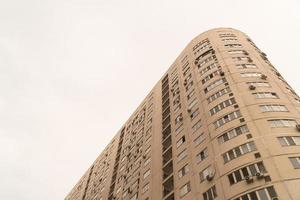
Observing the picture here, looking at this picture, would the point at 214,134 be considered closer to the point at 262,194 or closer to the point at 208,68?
the point at 262,194

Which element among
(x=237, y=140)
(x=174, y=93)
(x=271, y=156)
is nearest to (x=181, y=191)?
(x=237, y=140)

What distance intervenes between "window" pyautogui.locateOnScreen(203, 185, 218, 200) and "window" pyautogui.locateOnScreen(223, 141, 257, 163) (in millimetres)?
2798

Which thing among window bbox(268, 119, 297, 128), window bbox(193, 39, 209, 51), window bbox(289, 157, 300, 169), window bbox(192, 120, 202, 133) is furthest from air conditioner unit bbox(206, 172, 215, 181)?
window bbox(193, 39, 209, 51)

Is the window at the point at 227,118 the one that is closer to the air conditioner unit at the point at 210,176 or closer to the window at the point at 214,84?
the air conditioner unit at the point at 210,176

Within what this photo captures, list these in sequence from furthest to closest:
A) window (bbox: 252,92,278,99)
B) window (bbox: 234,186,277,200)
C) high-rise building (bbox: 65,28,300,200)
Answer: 1. window (bbox: 252,92,278,99)
2. high-rise building (bbox: 65,28,300,200)
3. window (bbox: 234,186,277,200)

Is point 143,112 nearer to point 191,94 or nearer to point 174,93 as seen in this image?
point 174,93

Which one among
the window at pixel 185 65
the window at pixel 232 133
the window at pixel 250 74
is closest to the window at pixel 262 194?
the window at pixel 232 133

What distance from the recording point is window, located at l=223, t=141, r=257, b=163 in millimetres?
29844

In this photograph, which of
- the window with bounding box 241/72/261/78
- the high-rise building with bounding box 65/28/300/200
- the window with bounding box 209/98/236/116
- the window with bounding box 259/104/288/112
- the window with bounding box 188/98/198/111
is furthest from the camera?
the window with bounding box 188/98/198/111

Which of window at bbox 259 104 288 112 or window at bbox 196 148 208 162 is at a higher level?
window at bbox 259 104 288 112

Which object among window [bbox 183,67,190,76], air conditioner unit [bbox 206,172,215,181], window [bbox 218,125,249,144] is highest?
window [bbox 183,67,190,76]

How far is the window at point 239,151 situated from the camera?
29844 millimetres

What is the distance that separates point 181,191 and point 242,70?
16.8 metres

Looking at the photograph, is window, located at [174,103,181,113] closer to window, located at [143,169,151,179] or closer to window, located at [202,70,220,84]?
window, located at [202,70,220,84]
